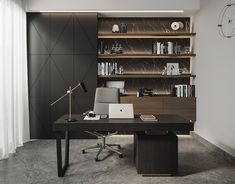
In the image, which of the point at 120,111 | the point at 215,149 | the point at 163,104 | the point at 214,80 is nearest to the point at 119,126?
the point at 120,111

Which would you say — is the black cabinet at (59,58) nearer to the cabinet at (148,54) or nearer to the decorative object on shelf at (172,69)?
the cabinet at (148,54)

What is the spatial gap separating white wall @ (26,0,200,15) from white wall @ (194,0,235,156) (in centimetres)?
39

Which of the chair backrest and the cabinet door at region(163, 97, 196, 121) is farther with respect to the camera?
the cabinet door at region(163, 97, 196, 121)

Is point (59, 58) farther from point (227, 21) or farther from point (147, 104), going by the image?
point (227, 21)

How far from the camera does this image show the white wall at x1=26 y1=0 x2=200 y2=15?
5.57 m

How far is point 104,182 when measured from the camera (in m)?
3.37

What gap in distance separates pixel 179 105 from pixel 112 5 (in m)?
2.50

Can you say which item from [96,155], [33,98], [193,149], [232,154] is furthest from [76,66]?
[232,154]

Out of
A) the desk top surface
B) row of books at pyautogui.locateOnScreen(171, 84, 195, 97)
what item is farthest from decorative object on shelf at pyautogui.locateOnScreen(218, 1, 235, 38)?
the desk top surface

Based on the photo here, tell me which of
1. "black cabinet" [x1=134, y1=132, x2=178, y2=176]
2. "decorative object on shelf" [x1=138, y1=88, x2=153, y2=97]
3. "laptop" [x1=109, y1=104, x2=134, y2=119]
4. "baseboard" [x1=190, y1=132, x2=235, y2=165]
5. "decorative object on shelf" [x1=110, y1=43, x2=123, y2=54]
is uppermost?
"decorative object on shelf" [x1=110, y1=43, x2=123, y2=54]

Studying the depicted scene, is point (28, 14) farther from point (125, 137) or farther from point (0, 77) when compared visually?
point (125, 137)

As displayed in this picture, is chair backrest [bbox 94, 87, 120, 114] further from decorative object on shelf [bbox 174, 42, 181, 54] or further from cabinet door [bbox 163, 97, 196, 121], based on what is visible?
decorative object on shelf [bbox 174, 42, 181, 54]

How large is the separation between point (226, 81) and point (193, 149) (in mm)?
1378

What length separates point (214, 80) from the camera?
4.91 m
